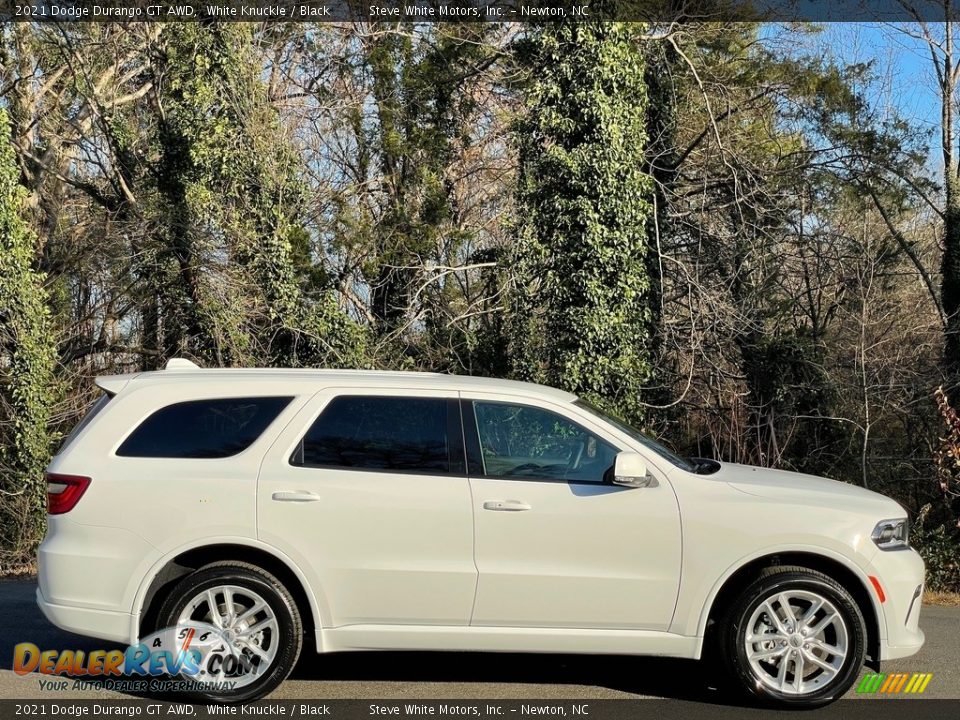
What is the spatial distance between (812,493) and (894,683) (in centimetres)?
142

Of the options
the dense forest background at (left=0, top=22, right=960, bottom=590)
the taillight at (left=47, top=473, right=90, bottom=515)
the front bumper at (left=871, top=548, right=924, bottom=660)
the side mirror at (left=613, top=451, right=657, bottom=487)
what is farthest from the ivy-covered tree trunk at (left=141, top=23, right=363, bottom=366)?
the front bumper at (left=871, top=548, right=924, bottom=660)

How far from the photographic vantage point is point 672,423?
15125 millimetres

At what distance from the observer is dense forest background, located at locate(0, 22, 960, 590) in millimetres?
14320

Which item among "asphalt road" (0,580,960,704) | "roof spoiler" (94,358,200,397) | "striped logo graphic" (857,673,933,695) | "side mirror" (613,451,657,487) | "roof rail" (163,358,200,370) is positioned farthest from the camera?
"roof rail" (163,358,200,370)

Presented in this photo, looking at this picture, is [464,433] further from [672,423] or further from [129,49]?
[129,49]

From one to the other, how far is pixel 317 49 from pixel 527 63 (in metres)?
5.43

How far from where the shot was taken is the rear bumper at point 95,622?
5.51 m

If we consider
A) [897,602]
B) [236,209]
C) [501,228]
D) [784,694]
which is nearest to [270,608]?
[784,694]

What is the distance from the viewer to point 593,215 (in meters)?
14.2

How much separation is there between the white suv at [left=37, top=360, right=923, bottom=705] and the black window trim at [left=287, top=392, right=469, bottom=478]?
0.02 metres

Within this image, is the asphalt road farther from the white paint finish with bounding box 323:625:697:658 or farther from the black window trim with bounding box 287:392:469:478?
the black window trim with bounding box 287:392:469:478

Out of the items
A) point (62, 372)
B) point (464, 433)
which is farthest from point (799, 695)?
point (62, 372)
